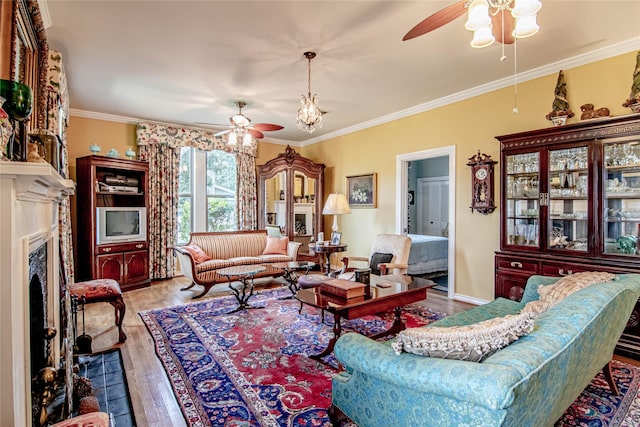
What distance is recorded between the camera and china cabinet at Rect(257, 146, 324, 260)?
6438 millimetres

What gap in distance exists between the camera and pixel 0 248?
1105 millimetres

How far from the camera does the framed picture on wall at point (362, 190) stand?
19.0ft

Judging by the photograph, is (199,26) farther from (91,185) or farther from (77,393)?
(91,185)

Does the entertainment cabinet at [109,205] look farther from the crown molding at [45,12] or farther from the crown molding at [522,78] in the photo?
the crown molding at [522,78]

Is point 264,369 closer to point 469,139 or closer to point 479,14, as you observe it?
point 479,14

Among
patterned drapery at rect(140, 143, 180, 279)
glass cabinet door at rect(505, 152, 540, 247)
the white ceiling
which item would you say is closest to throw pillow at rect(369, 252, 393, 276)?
glass cabinet door at rect(505, 152, 540, 247)

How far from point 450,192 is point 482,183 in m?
0.50

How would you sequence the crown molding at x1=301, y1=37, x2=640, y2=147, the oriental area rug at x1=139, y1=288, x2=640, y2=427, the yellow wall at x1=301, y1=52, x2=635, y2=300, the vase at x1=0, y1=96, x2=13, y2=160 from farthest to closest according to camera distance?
the yellow wall at x1=301, y1=52, x2=635, y2=300 < the crown molding at x1=301, y1=37, x2=640, y2=147 < the oriental area rug at x1=139, y1=288, x2=640, y2=427 < the vase at x1=0, y1=96, x2=13, y2=160

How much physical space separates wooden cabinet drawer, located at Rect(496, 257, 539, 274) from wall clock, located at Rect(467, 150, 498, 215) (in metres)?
0.76

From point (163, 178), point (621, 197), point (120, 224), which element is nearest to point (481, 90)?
point (621, 197)

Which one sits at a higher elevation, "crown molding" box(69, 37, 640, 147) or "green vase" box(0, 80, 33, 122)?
"crown molding" box(69, 37, 640, 147)

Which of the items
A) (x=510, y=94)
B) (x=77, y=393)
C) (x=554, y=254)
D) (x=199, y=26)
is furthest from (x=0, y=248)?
(x=510, y=94)

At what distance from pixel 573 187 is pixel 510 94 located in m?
1.37

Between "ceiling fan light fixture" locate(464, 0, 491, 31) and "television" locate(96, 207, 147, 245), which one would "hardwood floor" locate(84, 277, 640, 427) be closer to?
"television" locate(96, 207, 147, 245)
